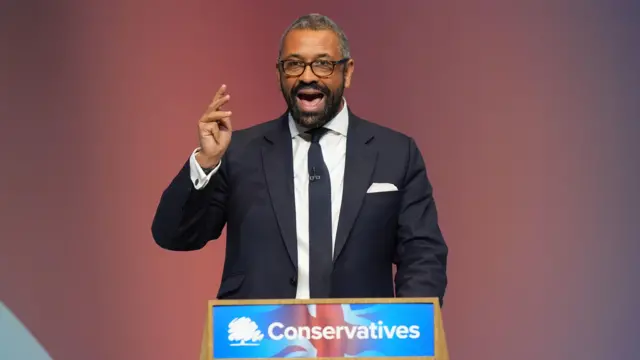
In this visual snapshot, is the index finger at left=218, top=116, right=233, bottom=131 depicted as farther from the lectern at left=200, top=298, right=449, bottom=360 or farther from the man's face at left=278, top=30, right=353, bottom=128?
the lectern at left=200, top=298, right=449, bottom=360

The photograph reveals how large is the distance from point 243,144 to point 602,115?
4.71 feet

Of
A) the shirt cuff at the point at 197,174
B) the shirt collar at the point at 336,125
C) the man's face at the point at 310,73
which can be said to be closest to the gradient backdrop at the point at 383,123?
the shirt collar at the point at 336,125

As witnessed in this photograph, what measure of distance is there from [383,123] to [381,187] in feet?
3.41

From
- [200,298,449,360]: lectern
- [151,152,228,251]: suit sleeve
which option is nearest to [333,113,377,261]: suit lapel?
[151,152,228,251]: suit sleeve

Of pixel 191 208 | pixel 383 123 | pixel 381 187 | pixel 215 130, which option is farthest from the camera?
pixel 383 123

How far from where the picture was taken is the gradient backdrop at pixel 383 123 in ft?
12.3

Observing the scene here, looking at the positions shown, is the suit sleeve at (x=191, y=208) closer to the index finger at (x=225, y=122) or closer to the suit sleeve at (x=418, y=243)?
the index finger at (x=225, y=122)

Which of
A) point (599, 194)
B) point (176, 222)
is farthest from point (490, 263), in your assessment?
point (176, 222)

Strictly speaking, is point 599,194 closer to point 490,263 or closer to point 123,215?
point 490,263

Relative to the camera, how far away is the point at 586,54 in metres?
3.75

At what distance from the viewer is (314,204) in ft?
8.91

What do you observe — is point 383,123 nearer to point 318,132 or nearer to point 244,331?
point 318,132

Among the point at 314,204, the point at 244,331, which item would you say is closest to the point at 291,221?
the point at 314,204

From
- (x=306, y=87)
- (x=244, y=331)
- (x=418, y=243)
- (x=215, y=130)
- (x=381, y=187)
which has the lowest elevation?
(x=244, y=331)
